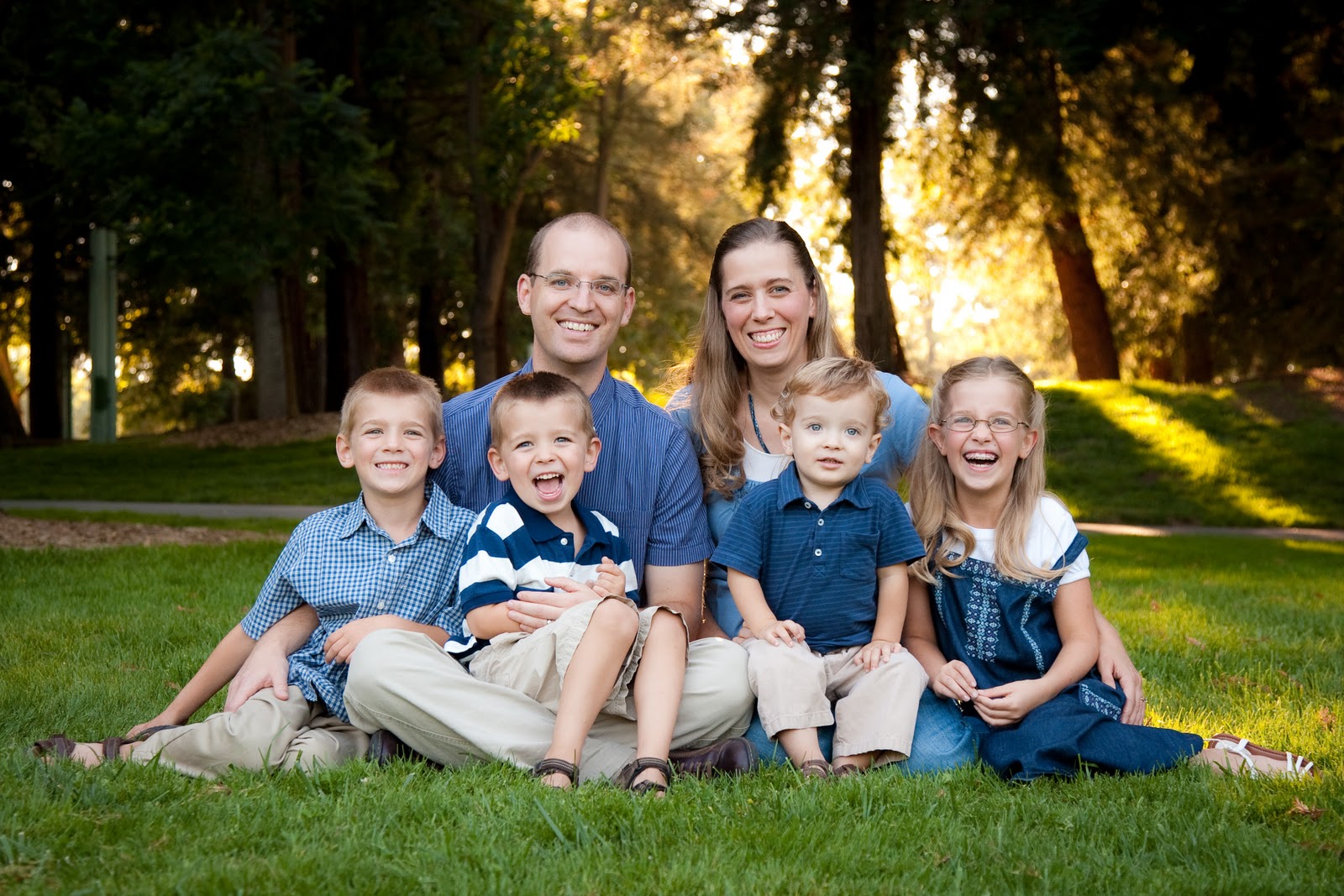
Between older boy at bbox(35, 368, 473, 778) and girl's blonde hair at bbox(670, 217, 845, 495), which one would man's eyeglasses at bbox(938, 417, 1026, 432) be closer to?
girl's blonde hair at bbox(670, 217, 845, 495)

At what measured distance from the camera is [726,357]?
4.75 meters

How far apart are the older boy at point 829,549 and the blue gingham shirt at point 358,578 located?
2.99 ft

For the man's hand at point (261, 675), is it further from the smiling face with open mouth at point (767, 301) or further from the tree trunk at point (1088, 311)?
the tree trunk at point (1088, 311)

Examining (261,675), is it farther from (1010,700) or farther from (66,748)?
(1010,700)

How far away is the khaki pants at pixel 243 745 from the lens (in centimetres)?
371

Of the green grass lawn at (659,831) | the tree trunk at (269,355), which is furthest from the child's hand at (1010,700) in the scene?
the tree trunk at (269,355)

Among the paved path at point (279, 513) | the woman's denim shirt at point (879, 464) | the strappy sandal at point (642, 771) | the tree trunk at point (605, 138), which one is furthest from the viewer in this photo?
the tree trunk at point (605, 138)

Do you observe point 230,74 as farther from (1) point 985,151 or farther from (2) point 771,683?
(2) point 771,683

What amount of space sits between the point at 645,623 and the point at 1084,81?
609 inches

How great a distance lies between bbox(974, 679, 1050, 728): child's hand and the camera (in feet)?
12.7

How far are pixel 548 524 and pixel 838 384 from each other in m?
1.01

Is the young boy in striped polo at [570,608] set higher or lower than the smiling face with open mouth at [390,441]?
lower

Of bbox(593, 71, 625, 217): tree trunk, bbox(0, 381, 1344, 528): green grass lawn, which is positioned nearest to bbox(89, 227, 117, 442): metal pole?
bbox(0, 381, 1344, 528): green grass lawn

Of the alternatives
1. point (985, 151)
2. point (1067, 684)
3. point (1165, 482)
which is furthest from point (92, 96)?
point (1067, 684)
